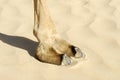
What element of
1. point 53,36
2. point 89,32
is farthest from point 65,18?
point 53,36

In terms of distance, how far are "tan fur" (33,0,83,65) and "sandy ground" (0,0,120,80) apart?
75 mm

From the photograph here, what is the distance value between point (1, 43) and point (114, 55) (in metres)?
1.13

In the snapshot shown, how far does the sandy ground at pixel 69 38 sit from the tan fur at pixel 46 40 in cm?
7

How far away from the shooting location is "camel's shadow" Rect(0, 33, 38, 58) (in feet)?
12.7

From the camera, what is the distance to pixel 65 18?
14.9ft

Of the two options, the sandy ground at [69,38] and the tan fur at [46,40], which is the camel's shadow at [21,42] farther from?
the tan fur at [46,40]

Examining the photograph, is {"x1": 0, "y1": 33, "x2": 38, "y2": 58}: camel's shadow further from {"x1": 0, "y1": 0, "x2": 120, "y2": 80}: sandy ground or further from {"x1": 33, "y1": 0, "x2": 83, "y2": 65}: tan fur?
{"x1": 33, "y1": 0, "x2": 83, "y2": 65}: tan fur

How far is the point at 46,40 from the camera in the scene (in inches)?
144

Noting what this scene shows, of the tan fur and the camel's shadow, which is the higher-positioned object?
the tan fur

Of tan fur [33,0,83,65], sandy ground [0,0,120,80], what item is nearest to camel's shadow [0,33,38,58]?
sandy ground [0,0,120,80]

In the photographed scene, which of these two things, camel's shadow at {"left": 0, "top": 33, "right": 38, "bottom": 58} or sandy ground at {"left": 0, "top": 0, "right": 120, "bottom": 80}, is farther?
camel's shadow at {"left": 0, "top": 33, "right": 38, "bottom": 58}

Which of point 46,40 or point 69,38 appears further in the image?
point 69,38

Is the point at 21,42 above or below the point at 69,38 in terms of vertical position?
below

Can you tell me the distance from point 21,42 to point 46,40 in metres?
0.45
